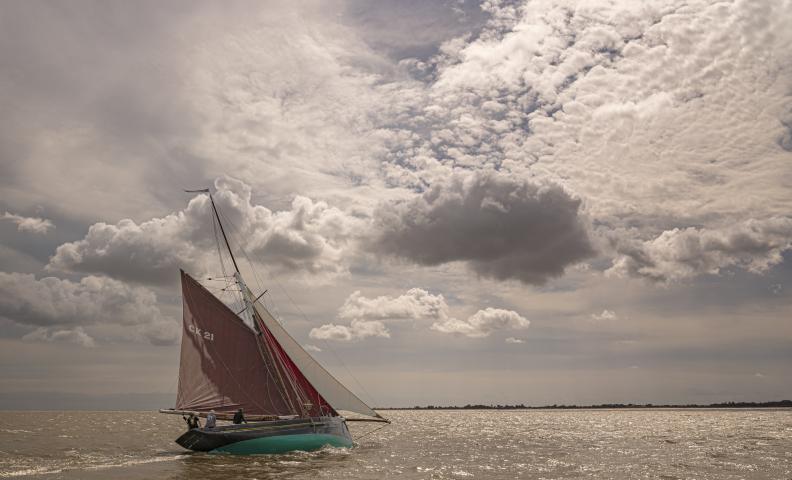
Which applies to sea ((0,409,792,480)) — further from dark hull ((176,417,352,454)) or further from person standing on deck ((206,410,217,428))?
person standing on deck ((206,410,217,428))

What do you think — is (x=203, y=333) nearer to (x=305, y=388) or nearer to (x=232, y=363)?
(x=232, y=363)

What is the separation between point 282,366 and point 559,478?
907 inches

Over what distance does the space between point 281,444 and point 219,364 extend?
23.5 ft

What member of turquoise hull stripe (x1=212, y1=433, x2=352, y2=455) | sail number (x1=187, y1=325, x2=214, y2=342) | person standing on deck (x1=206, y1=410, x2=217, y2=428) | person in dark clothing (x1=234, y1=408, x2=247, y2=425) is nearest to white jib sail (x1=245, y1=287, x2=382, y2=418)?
turquoise hull stripe (x1=212, y1=433, x2=352, y2=455)

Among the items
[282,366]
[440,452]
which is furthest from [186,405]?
[440,452]

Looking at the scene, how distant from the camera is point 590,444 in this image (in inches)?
2242

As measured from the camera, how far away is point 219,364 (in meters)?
44.8

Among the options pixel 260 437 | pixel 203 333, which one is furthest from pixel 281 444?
pixel 203 333

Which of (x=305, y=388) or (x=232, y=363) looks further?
(x=305, y=388)

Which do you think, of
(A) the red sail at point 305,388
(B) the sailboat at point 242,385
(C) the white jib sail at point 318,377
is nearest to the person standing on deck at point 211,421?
(B) the sailboat at point 242,385

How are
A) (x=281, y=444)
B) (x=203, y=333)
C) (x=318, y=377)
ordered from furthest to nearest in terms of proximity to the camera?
(x=318, y=377) → (x=203, y=333) → (x=281, y=444)

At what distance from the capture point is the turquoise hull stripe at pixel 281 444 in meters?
42.0

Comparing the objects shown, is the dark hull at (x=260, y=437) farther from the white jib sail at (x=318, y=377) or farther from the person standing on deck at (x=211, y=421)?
the white jib sail at (x=318, y=377)

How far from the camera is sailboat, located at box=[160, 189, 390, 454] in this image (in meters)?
→ 42.3
